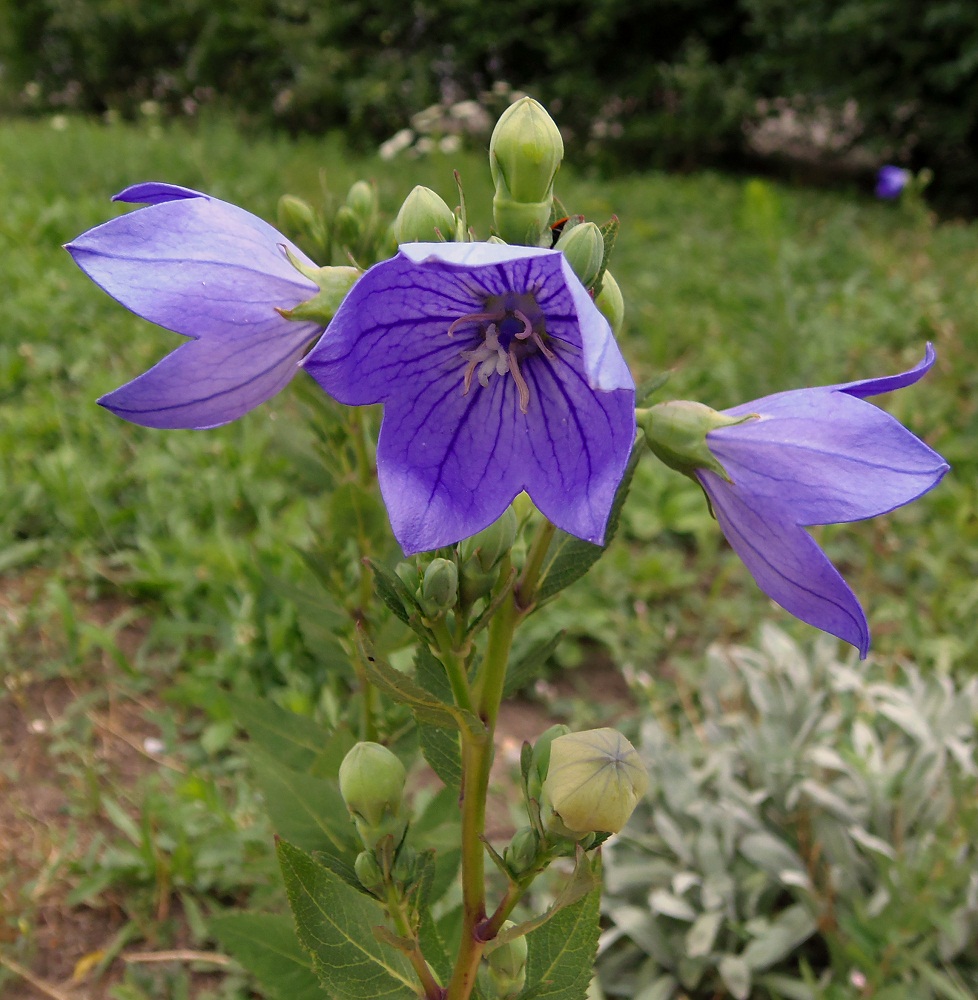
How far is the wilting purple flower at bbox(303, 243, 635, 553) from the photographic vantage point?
0.73 metres

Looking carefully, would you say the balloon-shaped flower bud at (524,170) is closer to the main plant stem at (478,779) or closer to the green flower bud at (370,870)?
the main plant stem at (478,779)

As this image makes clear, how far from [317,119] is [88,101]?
3.87 meters

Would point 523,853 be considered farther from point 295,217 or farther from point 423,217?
point 295,217

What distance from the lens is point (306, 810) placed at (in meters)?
1.23

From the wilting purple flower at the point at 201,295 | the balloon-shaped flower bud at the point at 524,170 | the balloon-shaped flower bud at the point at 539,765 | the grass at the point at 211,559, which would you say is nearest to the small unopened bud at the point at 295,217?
the grass at the point at 211,559

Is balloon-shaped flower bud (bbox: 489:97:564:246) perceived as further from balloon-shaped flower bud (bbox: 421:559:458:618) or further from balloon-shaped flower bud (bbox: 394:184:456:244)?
balloon-shaped flower bud (bbox: 421:559:458:618)

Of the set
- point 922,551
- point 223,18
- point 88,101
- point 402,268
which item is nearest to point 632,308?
point 922,551

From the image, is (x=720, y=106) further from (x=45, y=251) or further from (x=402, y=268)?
(x=402, y=268)

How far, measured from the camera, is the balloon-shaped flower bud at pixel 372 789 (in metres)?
0.92

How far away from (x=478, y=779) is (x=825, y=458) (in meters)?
0.45

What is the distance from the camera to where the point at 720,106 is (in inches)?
397

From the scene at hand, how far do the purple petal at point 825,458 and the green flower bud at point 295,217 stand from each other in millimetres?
809

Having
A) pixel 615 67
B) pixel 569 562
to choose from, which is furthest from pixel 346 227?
pixel 615 67

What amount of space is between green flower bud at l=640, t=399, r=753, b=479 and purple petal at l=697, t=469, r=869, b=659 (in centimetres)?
2
